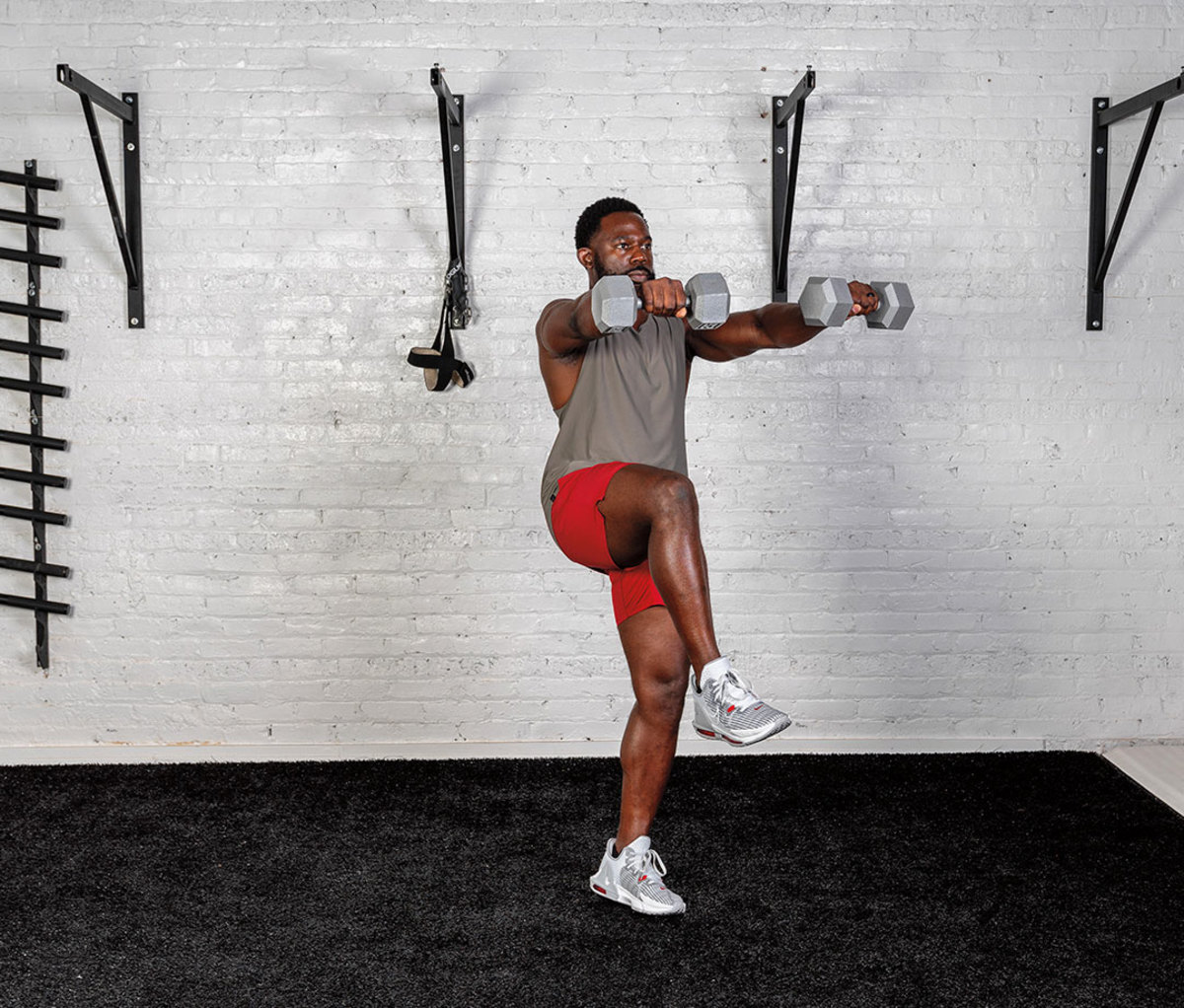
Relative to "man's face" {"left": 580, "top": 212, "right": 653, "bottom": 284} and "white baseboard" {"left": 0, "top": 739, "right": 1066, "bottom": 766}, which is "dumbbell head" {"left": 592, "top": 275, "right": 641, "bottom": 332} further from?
"white baseboard" {"left": 0, "top": 739, "right": 1066, "bottom": 766}

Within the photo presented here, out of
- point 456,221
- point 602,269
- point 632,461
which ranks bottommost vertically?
point 632,461

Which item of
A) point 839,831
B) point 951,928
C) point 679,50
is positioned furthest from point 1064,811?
point 679,50

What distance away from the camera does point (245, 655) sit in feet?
14.0

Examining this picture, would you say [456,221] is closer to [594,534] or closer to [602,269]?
[602,269]

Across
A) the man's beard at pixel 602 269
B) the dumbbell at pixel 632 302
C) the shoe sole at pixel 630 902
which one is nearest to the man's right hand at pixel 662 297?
the dumbbell at pixel 632 302

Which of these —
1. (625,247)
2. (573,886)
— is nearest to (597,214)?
(625,247)

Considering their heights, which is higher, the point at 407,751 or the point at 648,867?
the point at 648,867

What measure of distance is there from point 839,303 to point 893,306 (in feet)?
0.74

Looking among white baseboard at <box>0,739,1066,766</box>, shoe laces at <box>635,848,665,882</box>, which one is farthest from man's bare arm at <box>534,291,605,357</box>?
white baseboard at <box>0,739,1066,766</box>

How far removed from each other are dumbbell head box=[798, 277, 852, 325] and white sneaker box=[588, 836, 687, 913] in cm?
132

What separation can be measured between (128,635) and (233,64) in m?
2.08

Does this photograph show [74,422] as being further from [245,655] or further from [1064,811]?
[1064,811]

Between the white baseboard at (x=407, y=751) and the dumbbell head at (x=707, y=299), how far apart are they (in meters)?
2.20

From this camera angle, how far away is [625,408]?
2.87 m
